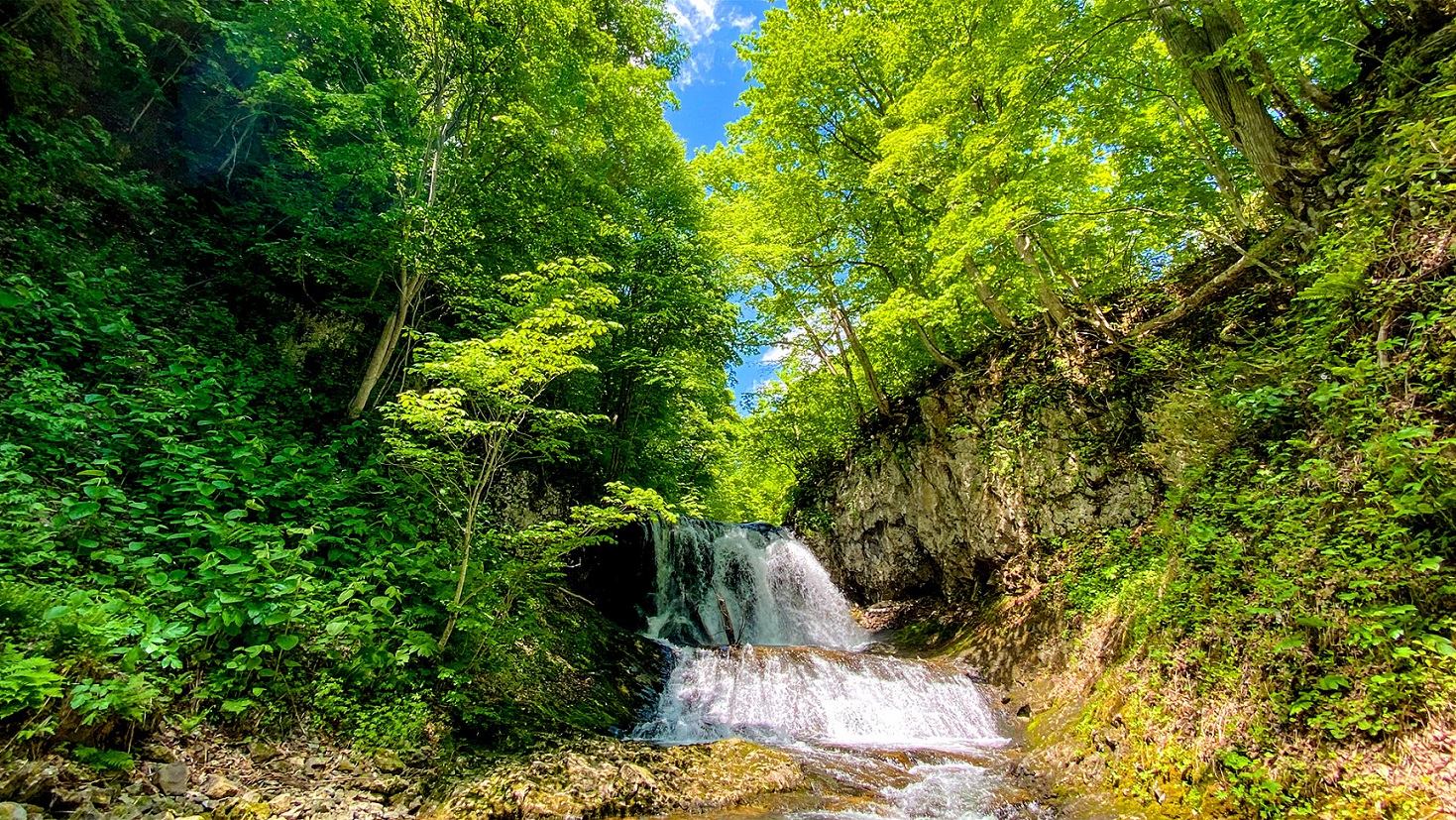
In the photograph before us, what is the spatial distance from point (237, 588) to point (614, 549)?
7.68m

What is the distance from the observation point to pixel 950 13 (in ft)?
29.3

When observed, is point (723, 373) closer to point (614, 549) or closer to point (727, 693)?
point (614, 549)

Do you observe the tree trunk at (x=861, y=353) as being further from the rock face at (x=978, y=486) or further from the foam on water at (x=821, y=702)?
the foam on water at (x=821, y=702)

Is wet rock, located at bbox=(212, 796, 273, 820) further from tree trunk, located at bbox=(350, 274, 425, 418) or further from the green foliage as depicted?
tree trunk, located at bbox=(350, 274, 425, 418)

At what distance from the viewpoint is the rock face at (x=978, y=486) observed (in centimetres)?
839

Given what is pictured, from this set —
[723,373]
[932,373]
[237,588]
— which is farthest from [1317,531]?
[723,373]

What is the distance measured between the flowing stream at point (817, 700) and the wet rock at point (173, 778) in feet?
12.7

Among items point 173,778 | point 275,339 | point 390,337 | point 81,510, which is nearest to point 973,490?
point 390,337

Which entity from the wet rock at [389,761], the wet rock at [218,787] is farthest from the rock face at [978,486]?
the wet rock at [218,787]

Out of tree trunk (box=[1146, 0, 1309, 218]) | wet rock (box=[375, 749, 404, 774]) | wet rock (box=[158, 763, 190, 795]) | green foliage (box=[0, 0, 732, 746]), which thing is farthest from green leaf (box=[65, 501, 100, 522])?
tree trunk (box=[1146, 0, 1309, 218])

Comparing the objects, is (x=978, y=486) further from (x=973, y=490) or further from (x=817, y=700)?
(x=817, y=700)

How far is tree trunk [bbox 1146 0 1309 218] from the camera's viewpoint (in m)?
5.54

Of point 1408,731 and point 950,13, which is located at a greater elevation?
point 950,13

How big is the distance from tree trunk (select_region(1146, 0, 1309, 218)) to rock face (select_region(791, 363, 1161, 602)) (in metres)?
3.55
